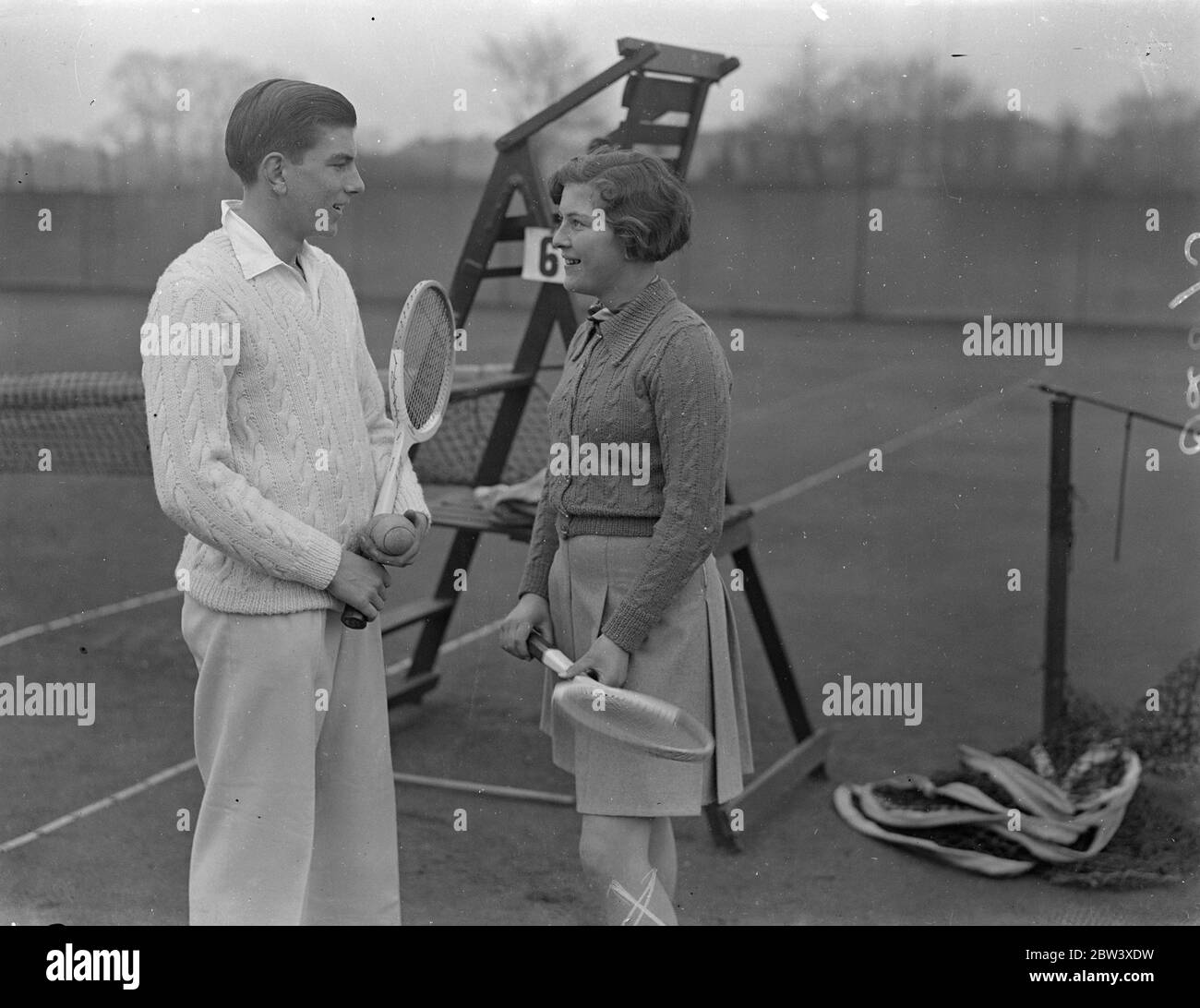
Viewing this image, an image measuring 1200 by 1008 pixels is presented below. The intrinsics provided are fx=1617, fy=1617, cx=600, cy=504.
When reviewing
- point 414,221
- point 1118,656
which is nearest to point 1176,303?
point 1118,656

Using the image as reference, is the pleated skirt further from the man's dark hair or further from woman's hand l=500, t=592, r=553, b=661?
the man's dark hair

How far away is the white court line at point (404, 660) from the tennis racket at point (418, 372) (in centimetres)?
93

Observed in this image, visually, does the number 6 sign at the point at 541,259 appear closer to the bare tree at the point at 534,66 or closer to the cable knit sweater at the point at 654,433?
the bare tree at the point at 534,66

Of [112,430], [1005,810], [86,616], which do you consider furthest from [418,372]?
[86,616]

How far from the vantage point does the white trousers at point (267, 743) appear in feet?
10.00

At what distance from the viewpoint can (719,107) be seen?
191 inches

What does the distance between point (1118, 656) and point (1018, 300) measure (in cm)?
123

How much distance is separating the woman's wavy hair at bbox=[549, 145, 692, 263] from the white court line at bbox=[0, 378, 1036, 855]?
1.42m

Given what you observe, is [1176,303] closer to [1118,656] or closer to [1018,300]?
[1018,300]

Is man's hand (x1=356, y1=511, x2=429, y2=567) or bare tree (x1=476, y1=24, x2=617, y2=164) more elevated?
bare tree (x1=476, y1=24, x2=617, y2=164)

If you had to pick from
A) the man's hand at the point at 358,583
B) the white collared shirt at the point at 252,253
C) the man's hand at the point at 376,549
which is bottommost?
the man's hand at the point at 358,583

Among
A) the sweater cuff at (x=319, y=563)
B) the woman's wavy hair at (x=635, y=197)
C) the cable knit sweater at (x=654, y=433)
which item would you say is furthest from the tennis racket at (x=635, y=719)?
the woman's wavy hair at (x=635, y=197)

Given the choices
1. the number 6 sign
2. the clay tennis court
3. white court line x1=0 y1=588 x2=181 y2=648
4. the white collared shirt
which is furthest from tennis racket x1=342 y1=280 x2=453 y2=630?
white court line x1=0 y1=588 x2=181 y2=648

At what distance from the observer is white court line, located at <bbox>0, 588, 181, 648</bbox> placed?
612 cm
